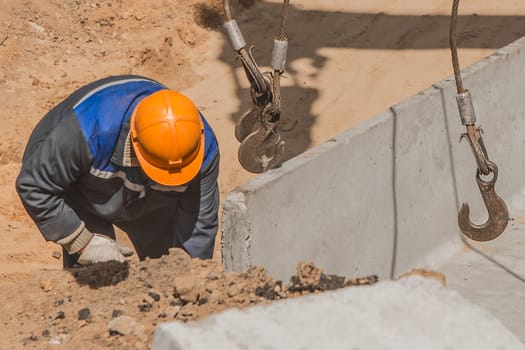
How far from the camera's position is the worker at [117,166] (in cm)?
491

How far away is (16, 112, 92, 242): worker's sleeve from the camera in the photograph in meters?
4.94

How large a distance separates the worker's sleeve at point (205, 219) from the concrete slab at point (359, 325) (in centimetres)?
197

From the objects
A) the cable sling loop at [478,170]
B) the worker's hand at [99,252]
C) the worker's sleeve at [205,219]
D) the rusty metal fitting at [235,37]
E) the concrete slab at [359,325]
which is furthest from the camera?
the rusty metal fitting at [235,37]

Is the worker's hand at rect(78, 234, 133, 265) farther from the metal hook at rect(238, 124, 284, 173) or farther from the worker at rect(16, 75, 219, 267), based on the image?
the metal hook at rect(238, 124, 284, 173)

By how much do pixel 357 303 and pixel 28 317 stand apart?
1980 millimetres

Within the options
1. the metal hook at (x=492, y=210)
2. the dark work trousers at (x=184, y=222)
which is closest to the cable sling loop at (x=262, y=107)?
the dark work trousers at (x=184, y=222)

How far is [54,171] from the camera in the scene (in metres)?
4.99

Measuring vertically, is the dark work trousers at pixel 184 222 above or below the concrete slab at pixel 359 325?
above

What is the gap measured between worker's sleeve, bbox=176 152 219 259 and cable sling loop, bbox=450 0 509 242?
142 cm

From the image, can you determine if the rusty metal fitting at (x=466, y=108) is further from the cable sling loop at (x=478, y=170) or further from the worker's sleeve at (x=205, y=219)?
the worker's sleeve at (x=205, y=219)

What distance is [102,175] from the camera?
511 centimetres

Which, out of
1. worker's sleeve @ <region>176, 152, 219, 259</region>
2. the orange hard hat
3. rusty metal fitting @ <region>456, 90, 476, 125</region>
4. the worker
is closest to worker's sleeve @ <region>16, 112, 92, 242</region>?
the worker

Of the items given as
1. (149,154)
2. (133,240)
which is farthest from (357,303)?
(133,240)

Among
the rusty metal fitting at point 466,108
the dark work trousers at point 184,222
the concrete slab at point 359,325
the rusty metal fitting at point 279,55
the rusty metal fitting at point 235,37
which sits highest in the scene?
the rusty metal fitting at point 235,37
